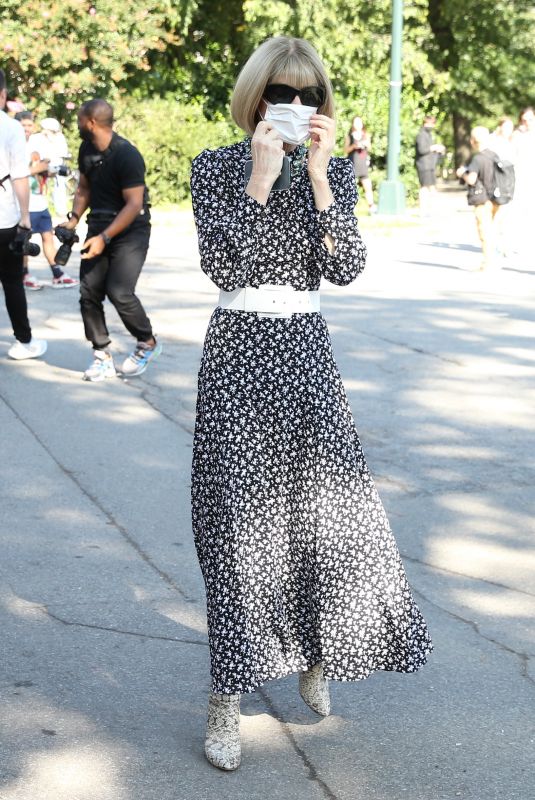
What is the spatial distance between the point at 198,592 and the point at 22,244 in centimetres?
442

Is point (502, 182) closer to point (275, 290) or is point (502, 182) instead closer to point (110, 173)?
point (110, 173)

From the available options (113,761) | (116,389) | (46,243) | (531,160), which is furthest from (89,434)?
(531,160)

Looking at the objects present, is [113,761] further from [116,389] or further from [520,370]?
[520,370]

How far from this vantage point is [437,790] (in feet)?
10.7

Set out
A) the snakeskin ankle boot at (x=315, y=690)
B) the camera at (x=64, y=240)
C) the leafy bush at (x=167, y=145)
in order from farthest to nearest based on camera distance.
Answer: the leafy bush at (x=167, y=145) < the camera at (x=64, y=240) < the snakeskin ankle boot at (x=315, y=690)

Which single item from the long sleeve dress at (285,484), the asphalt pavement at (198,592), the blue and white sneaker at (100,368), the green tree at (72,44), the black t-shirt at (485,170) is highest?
the green tree at (72,44)

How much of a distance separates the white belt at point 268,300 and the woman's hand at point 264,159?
0.26 metres

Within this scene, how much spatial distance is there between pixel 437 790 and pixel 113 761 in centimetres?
87

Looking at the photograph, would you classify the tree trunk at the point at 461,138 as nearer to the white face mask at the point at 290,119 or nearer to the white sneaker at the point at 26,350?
the white sneaker at the point at 26,350

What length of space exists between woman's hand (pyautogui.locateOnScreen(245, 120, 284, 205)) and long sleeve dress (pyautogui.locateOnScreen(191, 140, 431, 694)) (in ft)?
0.29

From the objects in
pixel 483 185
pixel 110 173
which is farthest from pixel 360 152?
pixel 110 173

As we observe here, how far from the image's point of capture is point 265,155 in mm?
3221

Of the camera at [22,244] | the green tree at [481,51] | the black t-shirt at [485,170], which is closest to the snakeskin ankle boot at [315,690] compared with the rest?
the camera at [22,244]

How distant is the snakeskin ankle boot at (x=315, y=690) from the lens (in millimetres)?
3627
